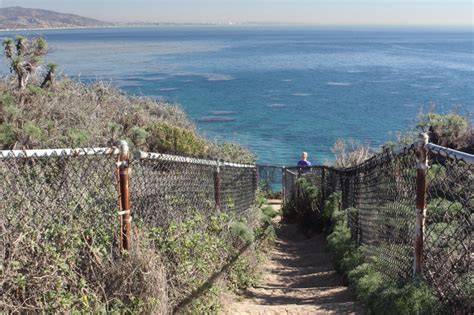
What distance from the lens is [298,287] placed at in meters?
8.02

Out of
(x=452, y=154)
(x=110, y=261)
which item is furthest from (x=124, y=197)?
(x=452, y=154)

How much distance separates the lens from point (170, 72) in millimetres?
72875

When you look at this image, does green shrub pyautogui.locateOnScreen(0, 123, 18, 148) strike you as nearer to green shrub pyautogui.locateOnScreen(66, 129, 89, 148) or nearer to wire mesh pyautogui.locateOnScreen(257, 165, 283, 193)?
green shrub pyautogui.locateOnScreen(66, 129, 89, 148)

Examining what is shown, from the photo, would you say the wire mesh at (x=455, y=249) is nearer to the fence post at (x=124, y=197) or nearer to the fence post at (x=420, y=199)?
the fence post at (x=420, y=199)

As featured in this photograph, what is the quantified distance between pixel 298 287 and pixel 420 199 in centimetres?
376

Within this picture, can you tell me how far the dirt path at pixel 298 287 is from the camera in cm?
604

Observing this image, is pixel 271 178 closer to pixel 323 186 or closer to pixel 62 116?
pixel 62 116

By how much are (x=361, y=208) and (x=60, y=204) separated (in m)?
4.21

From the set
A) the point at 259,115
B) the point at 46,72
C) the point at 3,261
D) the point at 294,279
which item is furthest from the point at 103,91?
the point at 259,115

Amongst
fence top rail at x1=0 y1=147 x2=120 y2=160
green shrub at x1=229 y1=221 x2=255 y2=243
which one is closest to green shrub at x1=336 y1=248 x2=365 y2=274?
green shrub at x1=229 y1=221 x2=255 y2=243

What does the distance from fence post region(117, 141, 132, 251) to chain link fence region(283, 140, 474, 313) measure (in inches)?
93.5

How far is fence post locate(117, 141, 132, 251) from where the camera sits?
4.75 metres

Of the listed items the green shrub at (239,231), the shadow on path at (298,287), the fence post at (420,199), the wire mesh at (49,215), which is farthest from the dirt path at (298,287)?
the wire mesh at (49,215)

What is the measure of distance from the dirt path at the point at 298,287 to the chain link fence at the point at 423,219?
0.69 metres
